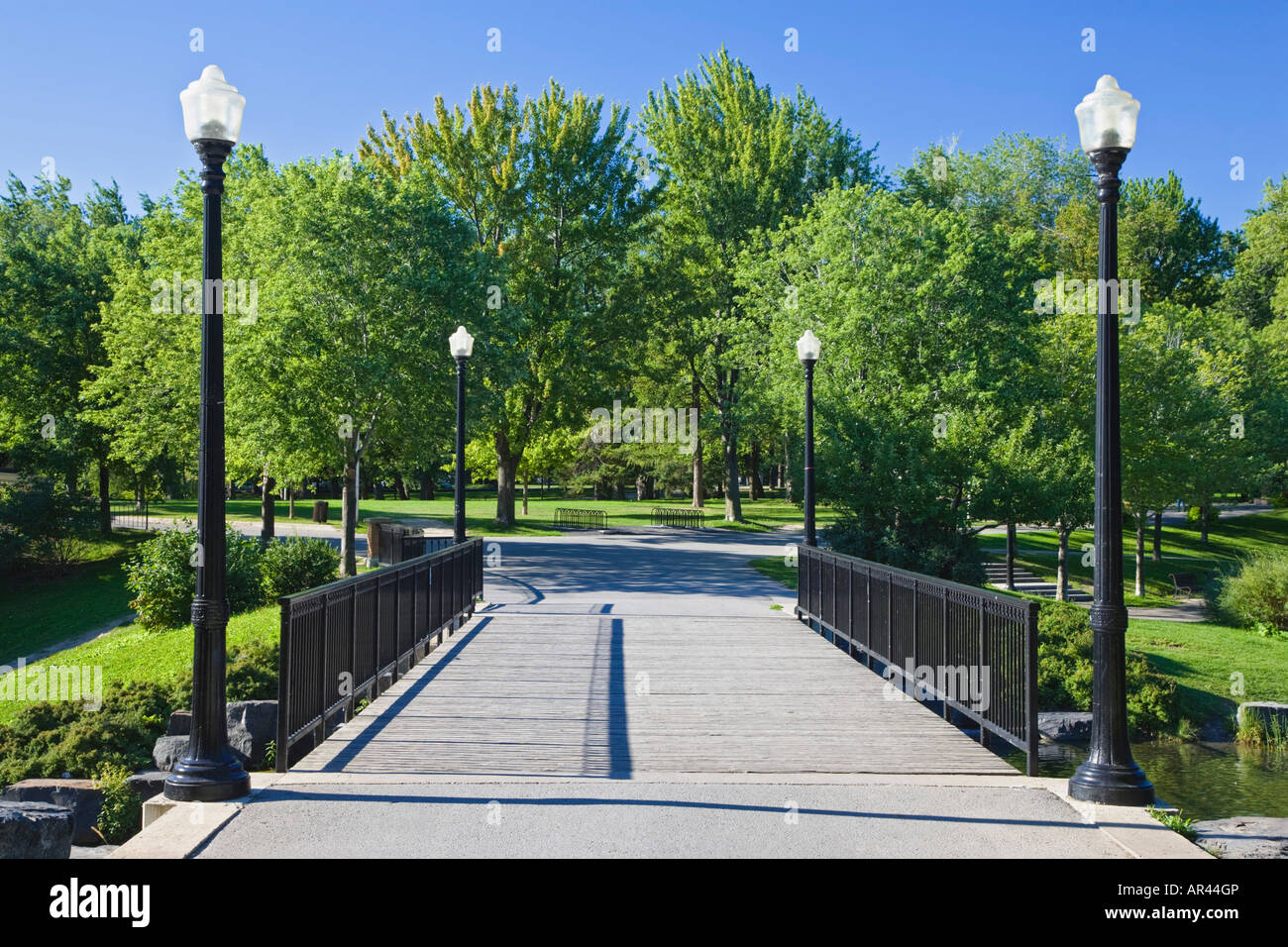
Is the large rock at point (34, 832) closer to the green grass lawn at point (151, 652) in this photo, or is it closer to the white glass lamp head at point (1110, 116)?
the green grass lawn at point (151, 652)

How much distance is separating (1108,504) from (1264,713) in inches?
387

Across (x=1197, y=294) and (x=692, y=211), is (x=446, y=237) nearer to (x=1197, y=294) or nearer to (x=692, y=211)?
(x=692, y=211)

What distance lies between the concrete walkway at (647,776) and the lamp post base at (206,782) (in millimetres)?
170

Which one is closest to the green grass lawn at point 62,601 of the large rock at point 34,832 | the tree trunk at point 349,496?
the tree trunk at point 349,496

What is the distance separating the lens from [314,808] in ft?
19.8

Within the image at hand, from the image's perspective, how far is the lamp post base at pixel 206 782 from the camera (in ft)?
Result: 20.1

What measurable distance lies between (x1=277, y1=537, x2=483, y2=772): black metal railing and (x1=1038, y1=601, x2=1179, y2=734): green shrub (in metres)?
8.72

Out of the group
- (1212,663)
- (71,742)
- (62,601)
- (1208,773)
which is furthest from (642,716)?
(62,601)

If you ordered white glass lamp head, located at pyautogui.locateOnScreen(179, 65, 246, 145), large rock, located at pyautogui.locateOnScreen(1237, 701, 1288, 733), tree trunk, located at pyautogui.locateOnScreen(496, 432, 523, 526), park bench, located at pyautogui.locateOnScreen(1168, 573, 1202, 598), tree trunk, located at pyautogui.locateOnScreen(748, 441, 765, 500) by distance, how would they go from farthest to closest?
tree trunk, located at pyautogui.locateOnScreen(748, 441, 765, 500)
tree trunk, located at pyautogui.locateOnScreen(496, 432, 523, 526)
park bench, located at pyautogui.locateOnScreen(1168, 573, 1202, 598)
large rock, located at pyautogui.locateOnScreen(1237, 701, 1288, 733)
white glass lamp head, located at pyautogui.locateOnScreen(179, 65, 246, 145)

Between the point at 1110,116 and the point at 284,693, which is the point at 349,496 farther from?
the point at 1110,116

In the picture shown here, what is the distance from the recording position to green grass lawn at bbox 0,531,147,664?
2173 centimetres

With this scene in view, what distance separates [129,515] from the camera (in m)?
43.6

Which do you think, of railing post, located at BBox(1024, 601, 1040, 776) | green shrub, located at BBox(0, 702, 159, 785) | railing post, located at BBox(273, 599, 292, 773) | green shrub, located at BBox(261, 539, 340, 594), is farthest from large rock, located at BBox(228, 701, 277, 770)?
green shrub, located at BBox(261, 539, 340, 594)

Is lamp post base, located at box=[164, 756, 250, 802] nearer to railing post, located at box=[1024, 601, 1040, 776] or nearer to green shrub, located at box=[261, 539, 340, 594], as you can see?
railing post, located at box=[1024, 601, 1040, 776]
